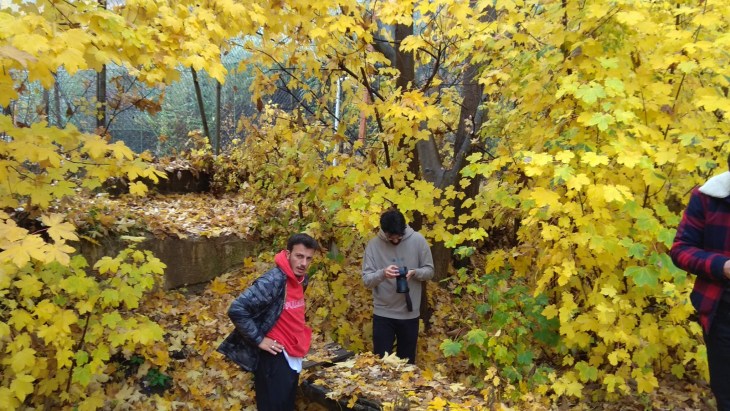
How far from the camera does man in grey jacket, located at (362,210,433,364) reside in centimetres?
440

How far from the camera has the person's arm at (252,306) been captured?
2.99m

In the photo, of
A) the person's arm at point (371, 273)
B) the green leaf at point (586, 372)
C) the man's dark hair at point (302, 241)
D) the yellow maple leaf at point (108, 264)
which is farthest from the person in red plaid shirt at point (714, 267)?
the yellow maple leaf at point (108, 264)

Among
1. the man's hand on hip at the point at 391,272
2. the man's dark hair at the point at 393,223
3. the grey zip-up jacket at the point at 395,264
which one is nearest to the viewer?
the man's hand on hip at the point at 391,272

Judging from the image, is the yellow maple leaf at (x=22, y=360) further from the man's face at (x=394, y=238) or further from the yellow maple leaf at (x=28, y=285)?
the man's face at (x=394, y=238)

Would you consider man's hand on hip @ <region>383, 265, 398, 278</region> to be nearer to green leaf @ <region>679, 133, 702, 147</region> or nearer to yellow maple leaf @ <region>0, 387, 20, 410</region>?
green leaf @ <region>679, 133, 702, 147</region>

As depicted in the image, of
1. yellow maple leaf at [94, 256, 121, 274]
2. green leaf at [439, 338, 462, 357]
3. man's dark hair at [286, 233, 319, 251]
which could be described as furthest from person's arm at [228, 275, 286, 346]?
green leaf at [439, 338, 462, 357]

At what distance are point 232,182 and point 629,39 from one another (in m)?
8.00

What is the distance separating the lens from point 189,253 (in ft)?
20.6

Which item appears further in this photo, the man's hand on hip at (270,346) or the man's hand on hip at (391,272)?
the man's hand on hip at (391,272)

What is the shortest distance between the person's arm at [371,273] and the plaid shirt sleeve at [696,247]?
2.44 metres

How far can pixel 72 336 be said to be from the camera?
400 centimetres

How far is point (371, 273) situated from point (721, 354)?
2764 mm

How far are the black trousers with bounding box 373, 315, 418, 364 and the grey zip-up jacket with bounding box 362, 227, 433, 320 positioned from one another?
68mm

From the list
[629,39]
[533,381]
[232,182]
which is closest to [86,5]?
[629,39]
